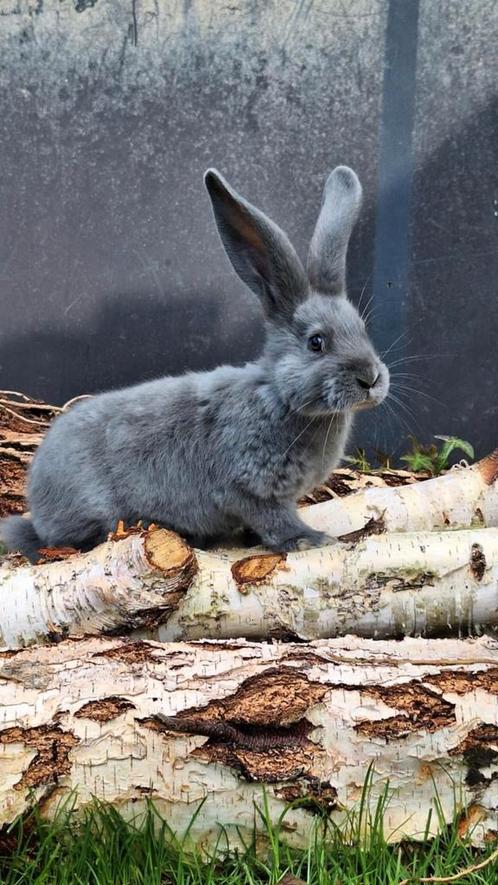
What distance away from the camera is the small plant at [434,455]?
427 cm

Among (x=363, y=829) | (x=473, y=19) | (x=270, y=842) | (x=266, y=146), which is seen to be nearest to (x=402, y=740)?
(x=363, y=829)

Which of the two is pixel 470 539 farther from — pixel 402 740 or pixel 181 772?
pixel 181 772

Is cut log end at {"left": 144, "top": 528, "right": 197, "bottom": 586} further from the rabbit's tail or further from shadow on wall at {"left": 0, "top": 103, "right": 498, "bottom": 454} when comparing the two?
shadow on wall at {"left": 0, "top": 103, "right": 498, "bottom": 454}

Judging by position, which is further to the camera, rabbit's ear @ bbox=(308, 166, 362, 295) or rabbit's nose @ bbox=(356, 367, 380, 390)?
rabbit's ear @ bbox=(308, 166, 362, 295)

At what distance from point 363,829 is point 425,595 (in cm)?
79

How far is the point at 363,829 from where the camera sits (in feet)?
7.00

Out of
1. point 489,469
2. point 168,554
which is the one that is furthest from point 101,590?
point 489,469

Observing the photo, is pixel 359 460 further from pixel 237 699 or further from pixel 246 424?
pixel 237 699

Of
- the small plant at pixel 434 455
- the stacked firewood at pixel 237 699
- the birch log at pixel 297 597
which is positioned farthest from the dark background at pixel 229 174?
the stacked firewood at pixel 237 699

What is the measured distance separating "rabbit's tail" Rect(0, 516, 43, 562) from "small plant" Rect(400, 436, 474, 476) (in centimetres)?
183

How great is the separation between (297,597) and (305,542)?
0.27 m

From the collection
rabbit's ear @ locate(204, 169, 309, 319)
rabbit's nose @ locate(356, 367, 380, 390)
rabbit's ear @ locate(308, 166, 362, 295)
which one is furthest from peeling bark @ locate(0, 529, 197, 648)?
rabbit's ear @ locate(308, 166, 362, 295)

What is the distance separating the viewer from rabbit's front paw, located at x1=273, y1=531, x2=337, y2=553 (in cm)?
293

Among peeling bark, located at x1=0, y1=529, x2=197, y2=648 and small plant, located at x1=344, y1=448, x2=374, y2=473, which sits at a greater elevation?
small plant, located at x1=344, y1=448, x2=374, y2=473
